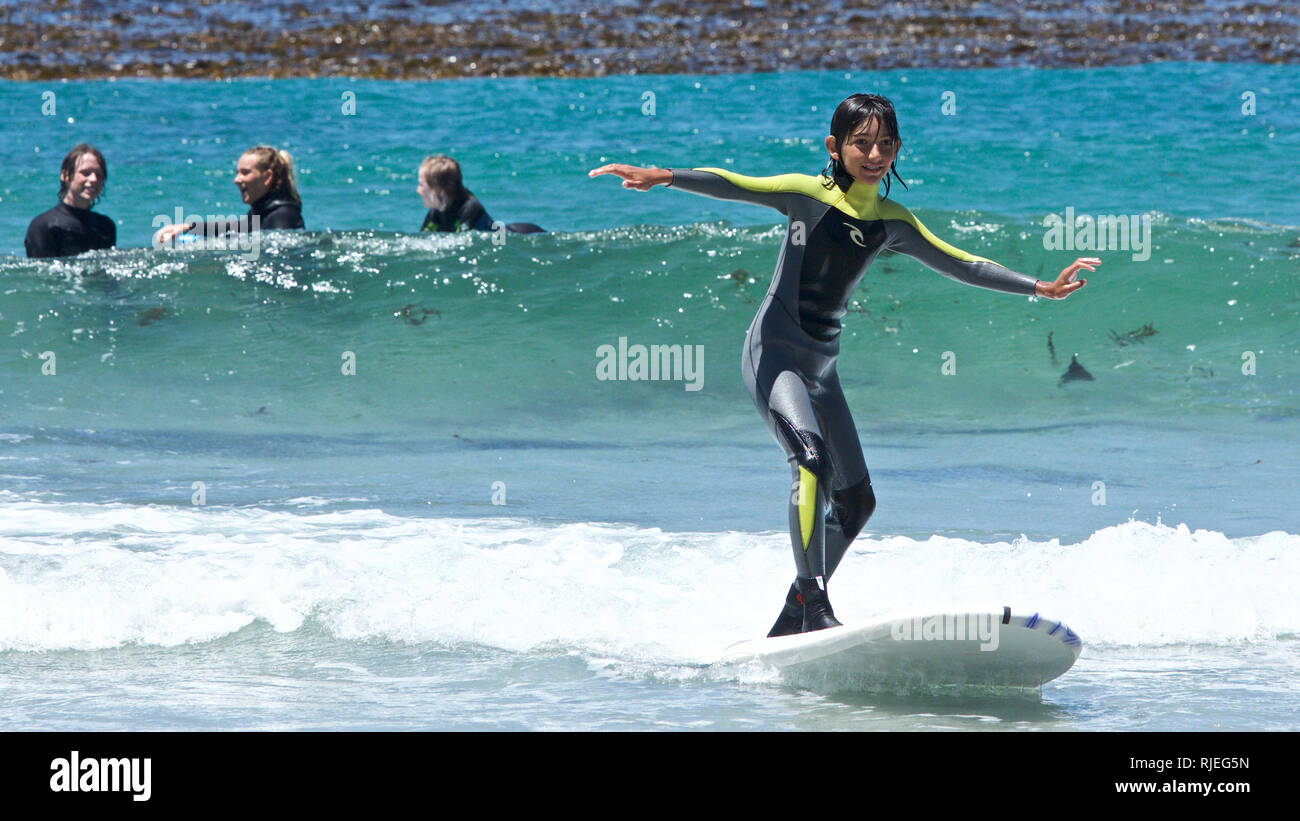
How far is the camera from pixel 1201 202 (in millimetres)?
16609

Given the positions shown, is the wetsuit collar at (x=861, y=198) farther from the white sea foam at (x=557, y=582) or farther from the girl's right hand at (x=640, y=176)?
the white sea foam at (x=557, y=582)

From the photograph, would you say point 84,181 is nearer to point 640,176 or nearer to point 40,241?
point 40,241

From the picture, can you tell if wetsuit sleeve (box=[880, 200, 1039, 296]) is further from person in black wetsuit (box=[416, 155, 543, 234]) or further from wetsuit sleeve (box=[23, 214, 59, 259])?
wetsuit sleeve (box=[23, 214, 59, 259])

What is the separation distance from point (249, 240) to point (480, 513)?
6190 millimetres

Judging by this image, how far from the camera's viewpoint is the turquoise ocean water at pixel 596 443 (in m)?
4.65

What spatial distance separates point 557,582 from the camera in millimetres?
5562

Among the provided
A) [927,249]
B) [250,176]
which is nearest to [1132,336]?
[250,176]

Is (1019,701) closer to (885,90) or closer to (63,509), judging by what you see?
(63,509)

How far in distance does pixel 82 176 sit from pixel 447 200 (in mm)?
2734

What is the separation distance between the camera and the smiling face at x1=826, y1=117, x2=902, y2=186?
4.54 m

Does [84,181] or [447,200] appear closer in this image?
[84,181]

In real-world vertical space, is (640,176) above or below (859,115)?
below
